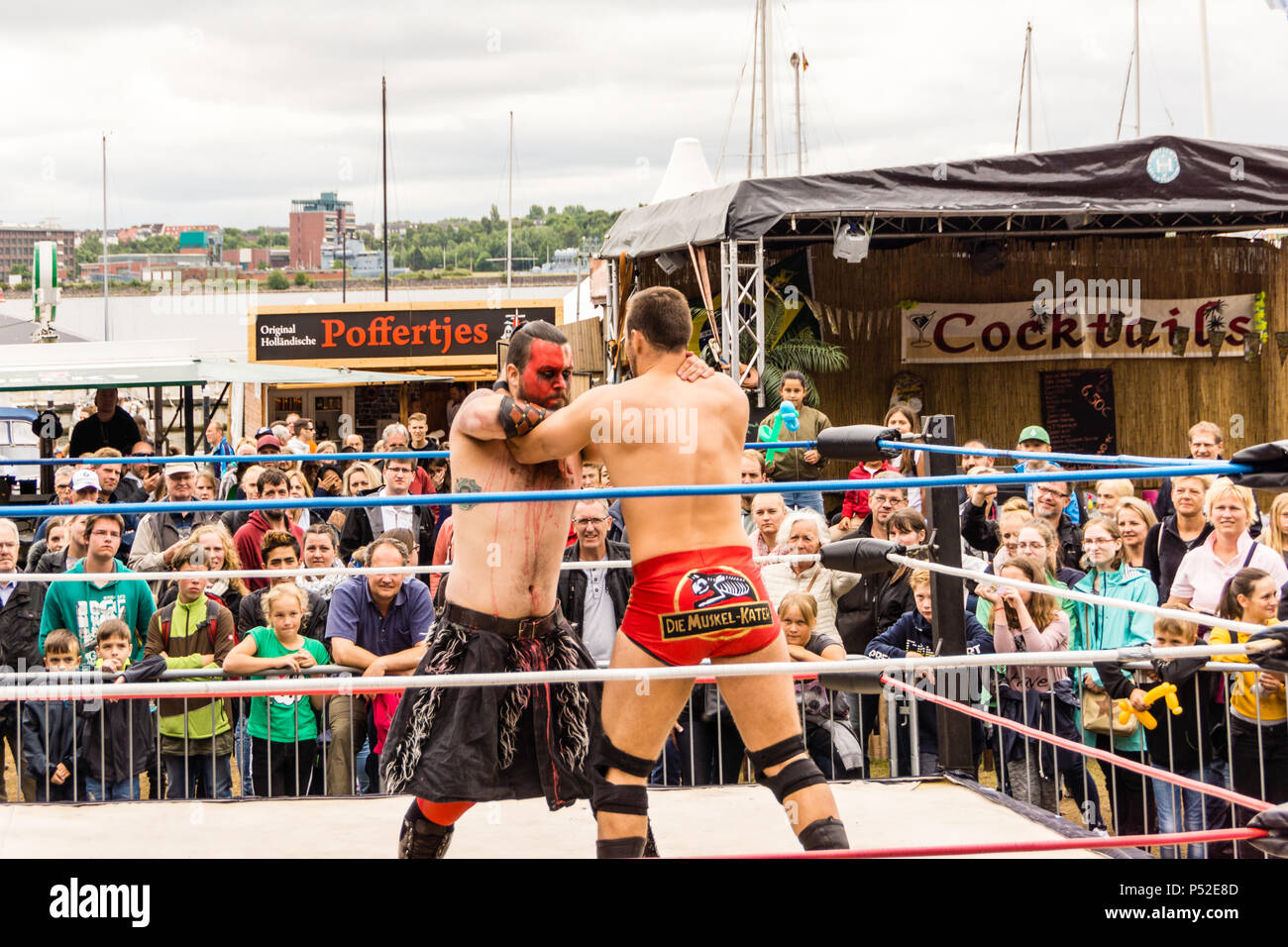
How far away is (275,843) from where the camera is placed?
4.00 meters

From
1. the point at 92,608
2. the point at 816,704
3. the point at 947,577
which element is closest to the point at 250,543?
the point at 92,608

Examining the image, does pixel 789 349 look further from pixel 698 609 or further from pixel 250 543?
pixel 698 609

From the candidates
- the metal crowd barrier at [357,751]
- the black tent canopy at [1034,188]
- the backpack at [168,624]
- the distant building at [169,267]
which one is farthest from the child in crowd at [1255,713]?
the distant building at [169,267]

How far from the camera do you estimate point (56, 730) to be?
17.4 feet

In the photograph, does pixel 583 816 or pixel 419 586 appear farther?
pixel 419 586

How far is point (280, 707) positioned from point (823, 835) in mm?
2782

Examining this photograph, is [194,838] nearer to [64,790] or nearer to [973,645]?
[64,790]

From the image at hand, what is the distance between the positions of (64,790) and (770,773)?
3461 millimetres

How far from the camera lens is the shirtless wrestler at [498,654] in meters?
3.38

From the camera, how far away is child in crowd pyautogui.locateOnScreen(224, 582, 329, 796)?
5145mm
